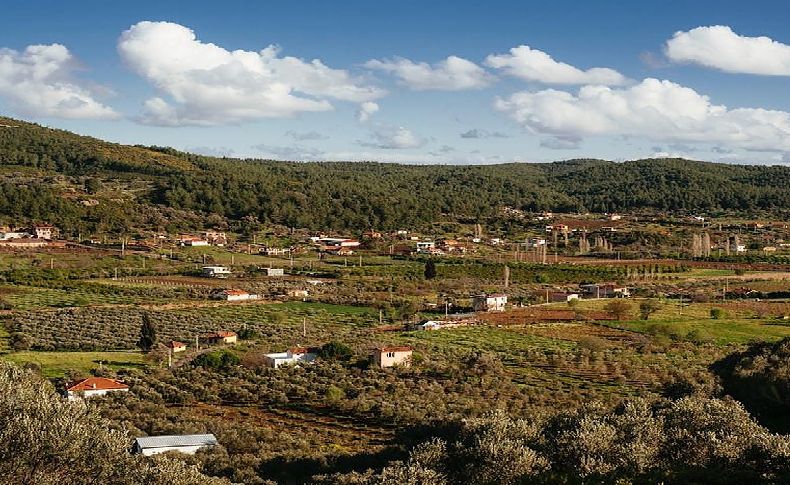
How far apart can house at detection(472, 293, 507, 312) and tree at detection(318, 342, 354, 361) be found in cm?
2562

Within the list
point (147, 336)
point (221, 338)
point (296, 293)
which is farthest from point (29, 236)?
point (147, 336)

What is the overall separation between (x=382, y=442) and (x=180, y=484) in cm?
1389

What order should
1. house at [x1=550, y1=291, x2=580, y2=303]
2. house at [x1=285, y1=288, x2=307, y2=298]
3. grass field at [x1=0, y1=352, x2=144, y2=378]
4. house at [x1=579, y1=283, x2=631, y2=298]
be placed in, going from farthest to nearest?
house at [x1=579, y1=283, x2=631, y2=298] → house at [x1=550, y1=291, x2=580, y2=303] → house at [x1=285, y1=288, x2=307, y2=298] → grass field at [x1=0, y1=352, x2=144, y2=378]

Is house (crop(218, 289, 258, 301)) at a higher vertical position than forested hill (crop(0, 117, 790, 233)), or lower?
lower

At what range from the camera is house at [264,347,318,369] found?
4328cm

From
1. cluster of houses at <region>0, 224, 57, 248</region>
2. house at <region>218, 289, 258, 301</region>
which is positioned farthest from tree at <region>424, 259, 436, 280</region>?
cluster of houses at <region>0, 224, 57, 248</region>

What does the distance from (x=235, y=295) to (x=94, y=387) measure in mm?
38425

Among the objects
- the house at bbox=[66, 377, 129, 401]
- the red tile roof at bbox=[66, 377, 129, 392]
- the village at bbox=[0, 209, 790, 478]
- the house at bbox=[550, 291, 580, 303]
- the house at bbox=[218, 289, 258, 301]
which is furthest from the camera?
the house at bbox=[550, 291, 580, 303]

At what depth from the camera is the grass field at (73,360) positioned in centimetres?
4159

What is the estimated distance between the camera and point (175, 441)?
26.9 m

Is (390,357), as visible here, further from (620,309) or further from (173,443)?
(620,309)

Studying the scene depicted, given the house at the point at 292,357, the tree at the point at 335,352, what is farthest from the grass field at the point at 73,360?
the tree at the point at 335,352

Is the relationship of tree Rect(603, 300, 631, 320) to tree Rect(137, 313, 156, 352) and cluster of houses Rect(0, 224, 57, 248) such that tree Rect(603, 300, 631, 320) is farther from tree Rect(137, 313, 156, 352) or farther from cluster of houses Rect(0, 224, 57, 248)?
cluster of houses Rect(0, 224, 57, 248)

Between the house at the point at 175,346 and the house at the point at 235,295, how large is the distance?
78.4 feet
